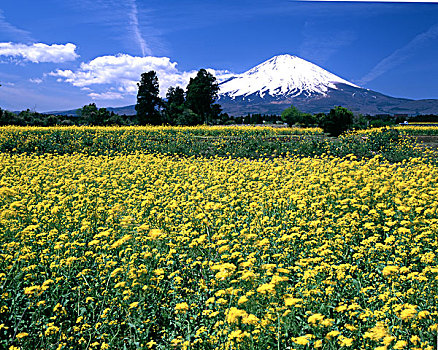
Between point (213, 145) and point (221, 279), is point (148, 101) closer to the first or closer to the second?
point (213, 145)

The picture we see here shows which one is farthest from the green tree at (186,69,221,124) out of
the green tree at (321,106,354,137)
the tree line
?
the green tree at (321,106,354,137)

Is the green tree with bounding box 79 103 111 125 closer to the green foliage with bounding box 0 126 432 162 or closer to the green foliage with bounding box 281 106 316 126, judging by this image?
the green foliage with bounding box 281 106 316 126

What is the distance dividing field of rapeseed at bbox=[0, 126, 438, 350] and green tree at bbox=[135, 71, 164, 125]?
62687mm

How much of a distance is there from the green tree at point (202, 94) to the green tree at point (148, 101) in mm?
6839

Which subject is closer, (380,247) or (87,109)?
(380,247)

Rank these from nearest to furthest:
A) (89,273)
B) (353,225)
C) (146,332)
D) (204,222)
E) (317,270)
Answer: (146,332) < (317,270) < (89,273) < (204,222) < (353,225)

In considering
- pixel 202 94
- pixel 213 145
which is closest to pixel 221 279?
pixel 213 145

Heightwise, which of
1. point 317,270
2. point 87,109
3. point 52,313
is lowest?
point 52,313

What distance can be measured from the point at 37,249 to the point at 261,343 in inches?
151

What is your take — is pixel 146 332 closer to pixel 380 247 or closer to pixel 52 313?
pixel 52 313

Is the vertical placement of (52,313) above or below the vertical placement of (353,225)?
below

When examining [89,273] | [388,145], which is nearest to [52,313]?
[89,273]

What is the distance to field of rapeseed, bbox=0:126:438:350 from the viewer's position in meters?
3.08

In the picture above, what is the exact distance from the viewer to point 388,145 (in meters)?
18.3
